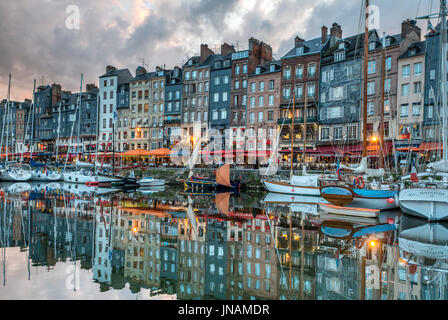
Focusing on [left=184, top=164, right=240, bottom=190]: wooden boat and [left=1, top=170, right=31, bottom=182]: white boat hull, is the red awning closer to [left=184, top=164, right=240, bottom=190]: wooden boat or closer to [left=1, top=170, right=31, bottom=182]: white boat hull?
[left=184, top=164, right=240, bottom=190]: wooden boat

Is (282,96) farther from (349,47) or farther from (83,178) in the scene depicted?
(83,178)

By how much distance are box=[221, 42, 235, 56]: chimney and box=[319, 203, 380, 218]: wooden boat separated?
43108mm

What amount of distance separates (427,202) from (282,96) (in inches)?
1366

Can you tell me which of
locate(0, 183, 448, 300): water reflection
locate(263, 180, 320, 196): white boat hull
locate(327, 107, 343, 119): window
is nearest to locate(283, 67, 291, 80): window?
locate(327, 107, 343, 119): window

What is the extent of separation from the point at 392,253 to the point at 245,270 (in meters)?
4.93

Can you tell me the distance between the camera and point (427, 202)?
723 inches

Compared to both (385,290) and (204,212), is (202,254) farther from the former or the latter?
(204,212)

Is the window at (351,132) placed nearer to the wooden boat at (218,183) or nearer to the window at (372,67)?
the window at (372,67)

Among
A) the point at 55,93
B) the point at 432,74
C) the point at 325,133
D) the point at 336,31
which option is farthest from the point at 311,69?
the point at 55,93

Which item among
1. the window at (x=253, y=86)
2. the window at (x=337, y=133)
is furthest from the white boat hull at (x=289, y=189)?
Result: the window at (x=253, y=86)

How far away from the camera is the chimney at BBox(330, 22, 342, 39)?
4997 centimetres

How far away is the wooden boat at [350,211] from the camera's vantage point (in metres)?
20.2
